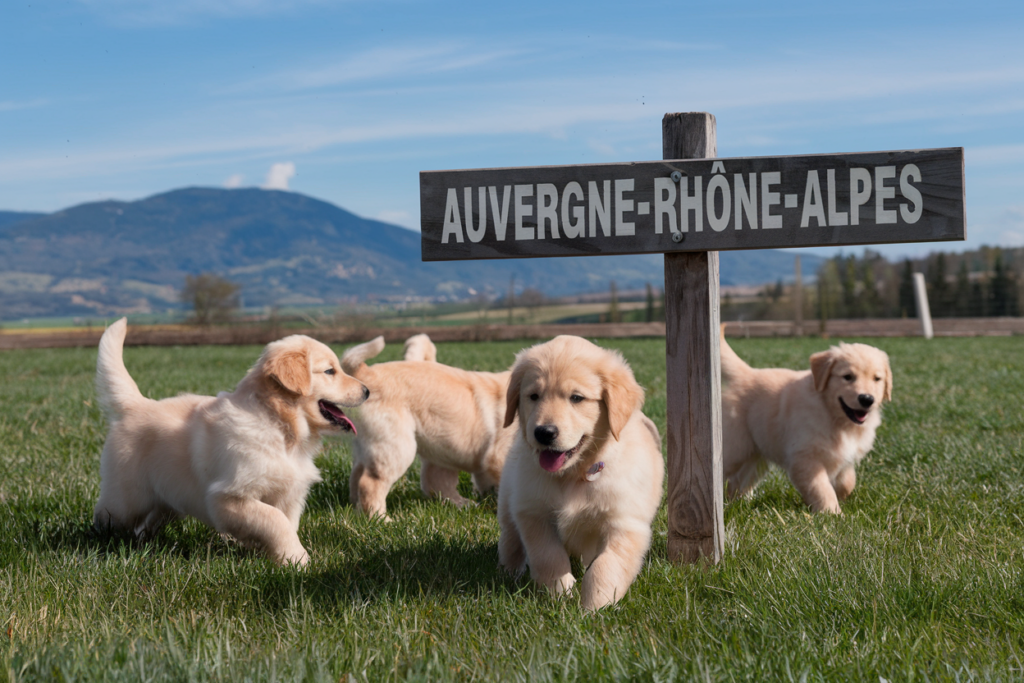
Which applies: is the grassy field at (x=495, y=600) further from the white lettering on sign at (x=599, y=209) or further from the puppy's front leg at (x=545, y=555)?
the white lettering on sign at (x=599, y=209)

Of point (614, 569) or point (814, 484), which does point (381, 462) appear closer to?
point (614, 569)

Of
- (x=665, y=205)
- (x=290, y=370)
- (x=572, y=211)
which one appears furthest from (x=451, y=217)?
(x=290, y=370)

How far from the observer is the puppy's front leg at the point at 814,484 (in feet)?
13.6

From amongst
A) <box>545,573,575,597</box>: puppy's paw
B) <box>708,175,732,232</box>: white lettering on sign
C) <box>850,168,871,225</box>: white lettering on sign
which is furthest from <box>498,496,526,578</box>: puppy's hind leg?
<box>850,168,871,225</box>: white lettering on sign

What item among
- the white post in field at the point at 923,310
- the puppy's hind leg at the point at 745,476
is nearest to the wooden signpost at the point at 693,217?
the puppy's hind leg at the point at 745,476

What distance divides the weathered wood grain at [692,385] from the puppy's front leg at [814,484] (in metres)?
1.21

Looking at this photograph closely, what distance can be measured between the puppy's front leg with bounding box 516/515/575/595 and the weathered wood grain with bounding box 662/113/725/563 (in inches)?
21.7

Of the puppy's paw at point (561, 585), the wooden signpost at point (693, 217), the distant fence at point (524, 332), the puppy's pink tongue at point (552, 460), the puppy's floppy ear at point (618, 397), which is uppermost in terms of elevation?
the wooden signpost at point (693, 217)

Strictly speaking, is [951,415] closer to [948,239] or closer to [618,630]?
[948,239]

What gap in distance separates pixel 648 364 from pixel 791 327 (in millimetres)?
15841

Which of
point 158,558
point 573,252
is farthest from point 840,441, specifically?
point 158,558

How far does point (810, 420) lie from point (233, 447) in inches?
121

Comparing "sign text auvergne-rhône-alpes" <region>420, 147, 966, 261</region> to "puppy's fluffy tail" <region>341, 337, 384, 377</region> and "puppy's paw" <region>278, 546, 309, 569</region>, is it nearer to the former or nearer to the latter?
"puppy's fluffy tail" <region>341, 337, 384, 377</region>

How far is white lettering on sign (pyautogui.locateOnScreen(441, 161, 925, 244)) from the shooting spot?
2898 mm
